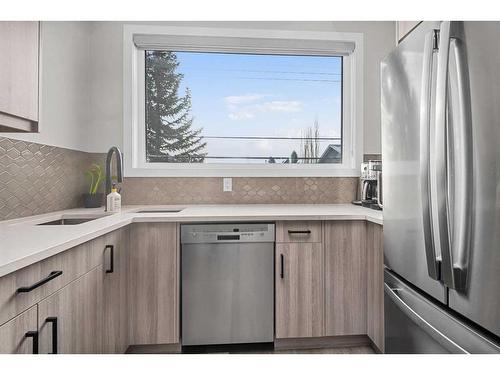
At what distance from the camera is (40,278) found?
0.97 m

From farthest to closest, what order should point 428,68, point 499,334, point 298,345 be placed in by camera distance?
point 298,345
point 428,68
point 499,334

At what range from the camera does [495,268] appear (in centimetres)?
82

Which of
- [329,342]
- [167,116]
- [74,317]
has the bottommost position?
[329,342]

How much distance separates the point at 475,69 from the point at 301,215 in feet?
3.90

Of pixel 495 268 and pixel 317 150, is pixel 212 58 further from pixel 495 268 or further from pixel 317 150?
pixel 495 268

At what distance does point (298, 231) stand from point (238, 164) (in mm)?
928

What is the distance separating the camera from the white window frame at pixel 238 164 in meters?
2.48

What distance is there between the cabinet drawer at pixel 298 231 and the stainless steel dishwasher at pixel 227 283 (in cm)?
6

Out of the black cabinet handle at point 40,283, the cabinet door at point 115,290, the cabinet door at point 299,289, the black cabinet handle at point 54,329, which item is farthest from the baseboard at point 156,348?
the black cabinet handle at point 40,283

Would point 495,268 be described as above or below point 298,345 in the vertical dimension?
above

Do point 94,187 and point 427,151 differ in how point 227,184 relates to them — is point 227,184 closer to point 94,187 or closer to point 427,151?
point 94,187

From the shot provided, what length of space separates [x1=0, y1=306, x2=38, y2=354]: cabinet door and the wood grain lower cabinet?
5.23 feet

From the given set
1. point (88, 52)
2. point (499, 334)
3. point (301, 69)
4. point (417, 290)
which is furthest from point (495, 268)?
point (88, 52)

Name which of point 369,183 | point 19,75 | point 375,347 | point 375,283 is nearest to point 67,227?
point 19,75
